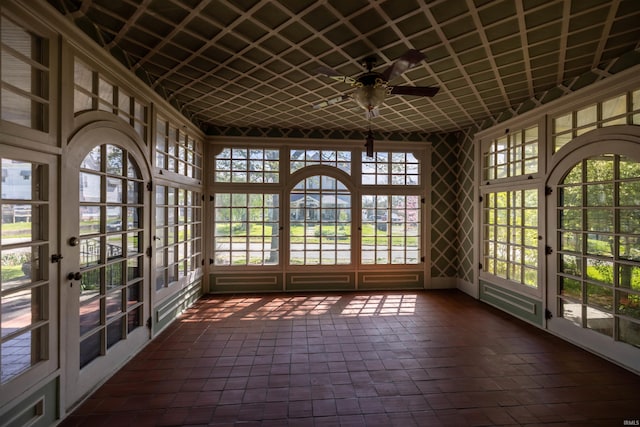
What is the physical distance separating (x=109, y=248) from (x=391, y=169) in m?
4.31

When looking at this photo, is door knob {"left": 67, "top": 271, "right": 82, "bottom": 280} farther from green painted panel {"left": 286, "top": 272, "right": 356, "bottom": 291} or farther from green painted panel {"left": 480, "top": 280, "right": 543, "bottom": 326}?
green painted panel {"left": 480, "top": 280, "right": 543, "bottom": 326}

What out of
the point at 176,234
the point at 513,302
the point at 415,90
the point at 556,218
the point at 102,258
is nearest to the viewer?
the point at 102,258

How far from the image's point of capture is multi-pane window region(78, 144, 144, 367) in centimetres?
232

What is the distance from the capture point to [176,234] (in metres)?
3.85

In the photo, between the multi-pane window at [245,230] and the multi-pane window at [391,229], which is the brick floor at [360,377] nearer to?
the multi-pane window at [245,230]

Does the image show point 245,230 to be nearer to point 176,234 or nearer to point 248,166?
point 248,166

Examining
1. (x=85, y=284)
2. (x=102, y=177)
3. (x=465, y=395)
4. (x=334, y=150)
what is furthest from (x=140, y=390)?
(x=334, y=150)

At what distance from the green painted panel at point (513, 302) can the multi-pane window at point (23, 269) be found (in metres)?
4.71

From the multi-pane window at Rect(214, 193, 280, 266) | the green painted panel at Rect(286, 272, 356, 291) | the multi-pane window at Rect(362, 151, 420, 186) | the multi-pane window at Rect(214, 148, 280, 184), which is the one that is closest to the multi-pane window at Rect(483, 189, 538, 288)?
the multi-pane window at Rect(362, 151, 420, 186)

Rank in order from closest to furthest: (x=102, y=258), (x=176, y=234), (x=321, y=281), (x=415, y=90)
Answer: (x=102, y=258) < (x=415, y=90) < (x=176, y=234) < (x=321, y=281)

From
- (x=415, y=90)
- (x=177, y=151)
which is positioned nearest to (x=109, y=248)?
(x=177, y=151)

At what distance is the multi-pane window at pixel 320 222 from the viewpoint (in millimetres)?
5199

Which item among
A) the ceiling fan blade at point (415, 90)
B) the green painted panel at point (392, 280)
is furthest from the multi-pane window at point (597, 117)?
the green painted panel at point (392, 280)

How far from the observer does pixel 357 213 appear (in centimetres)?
529
